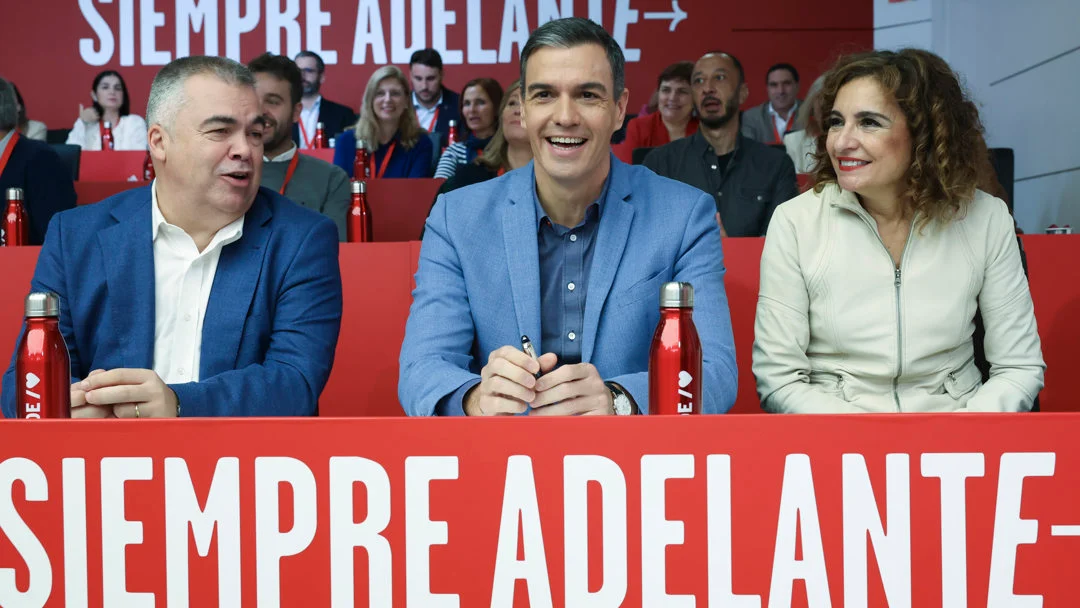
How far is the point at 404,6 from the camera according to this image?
30.0 feet

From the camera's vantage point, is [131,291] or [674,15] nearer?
[131,291]

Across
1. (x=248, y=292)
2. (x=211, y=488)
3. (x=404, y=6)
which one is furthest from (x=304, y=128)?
(x=211, y=488)

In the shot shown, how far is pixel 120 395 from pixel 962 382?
148 centimetres

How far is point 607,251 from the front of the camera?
181 cm

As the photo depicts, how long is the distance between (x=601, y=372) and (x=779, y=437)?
754 mm

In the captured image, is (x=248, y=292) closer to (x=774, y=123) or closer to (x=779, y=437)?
Answer: (x=779, y=437)

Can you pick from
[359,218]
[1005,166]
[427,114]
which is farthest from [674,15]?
[359,218]

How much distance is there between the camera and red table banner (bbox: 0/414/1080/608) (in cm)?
105

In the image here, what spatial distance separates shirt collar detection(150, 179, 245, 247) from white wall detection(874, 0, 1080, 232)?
4138 millimetres

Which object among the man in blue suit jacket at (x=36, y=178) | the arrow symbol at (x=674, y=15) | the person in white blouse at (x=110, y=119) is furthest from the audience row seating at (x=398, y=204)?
the arrow symbol at (x=674, y=15)

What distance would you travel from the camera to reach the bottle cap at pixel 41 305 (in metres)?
1.26

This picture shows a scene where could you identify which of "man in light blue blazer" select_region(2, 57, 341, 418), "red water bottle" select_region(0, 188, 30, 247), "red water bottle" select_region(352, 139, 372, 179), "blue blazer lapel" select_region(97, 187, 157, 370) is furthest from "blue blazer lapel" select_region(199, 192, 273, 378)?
"red water bottle" select_region(352, 139, 372, 179)

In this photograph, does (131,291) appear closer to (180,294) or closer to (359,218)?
(180,294)

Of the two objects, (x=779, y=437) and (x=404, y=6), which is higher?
(x=404, y=6)
